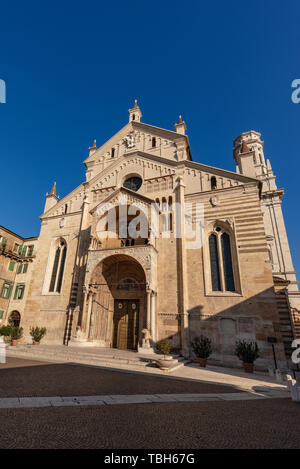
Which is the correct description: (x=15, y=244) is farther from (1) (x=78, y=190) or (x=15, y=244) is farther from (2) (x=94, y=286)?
(2) (x=94, y=286)

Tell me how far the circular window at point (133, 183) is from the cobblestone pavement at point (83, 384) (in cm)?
1501

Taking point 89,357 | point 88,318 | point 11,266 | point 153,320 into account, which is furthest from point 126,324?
point 11,266

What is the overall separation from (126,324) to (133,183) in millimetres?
12244

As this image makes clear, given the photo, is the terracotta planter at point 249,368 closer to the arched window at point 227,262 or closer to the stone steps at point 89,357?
the stone steps at point 89,357

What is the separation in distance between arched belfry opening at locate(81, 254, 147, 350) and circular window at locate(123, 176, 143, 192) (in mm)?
6748

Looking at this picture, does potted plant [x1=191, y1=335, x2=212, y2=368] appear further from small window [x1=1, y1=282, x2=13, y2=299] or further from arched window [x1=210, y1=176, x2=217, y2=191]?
small window [x1=1, y1=282, x2=13, y2=299]

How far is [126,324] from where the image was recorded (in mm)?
17703

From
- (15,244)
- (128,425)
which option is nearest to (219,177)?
(128,425)

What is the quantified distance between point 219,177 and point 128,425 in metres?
16.8

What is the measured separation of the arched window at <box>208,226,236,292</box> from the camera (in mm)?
15523

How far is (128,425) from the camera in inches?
177

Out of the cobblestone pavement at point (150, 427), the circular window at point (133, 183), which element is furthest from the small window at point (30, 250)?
the cobblestone pavement at point (150, 427)

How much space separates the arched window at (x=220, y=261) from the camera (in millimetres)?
15523
